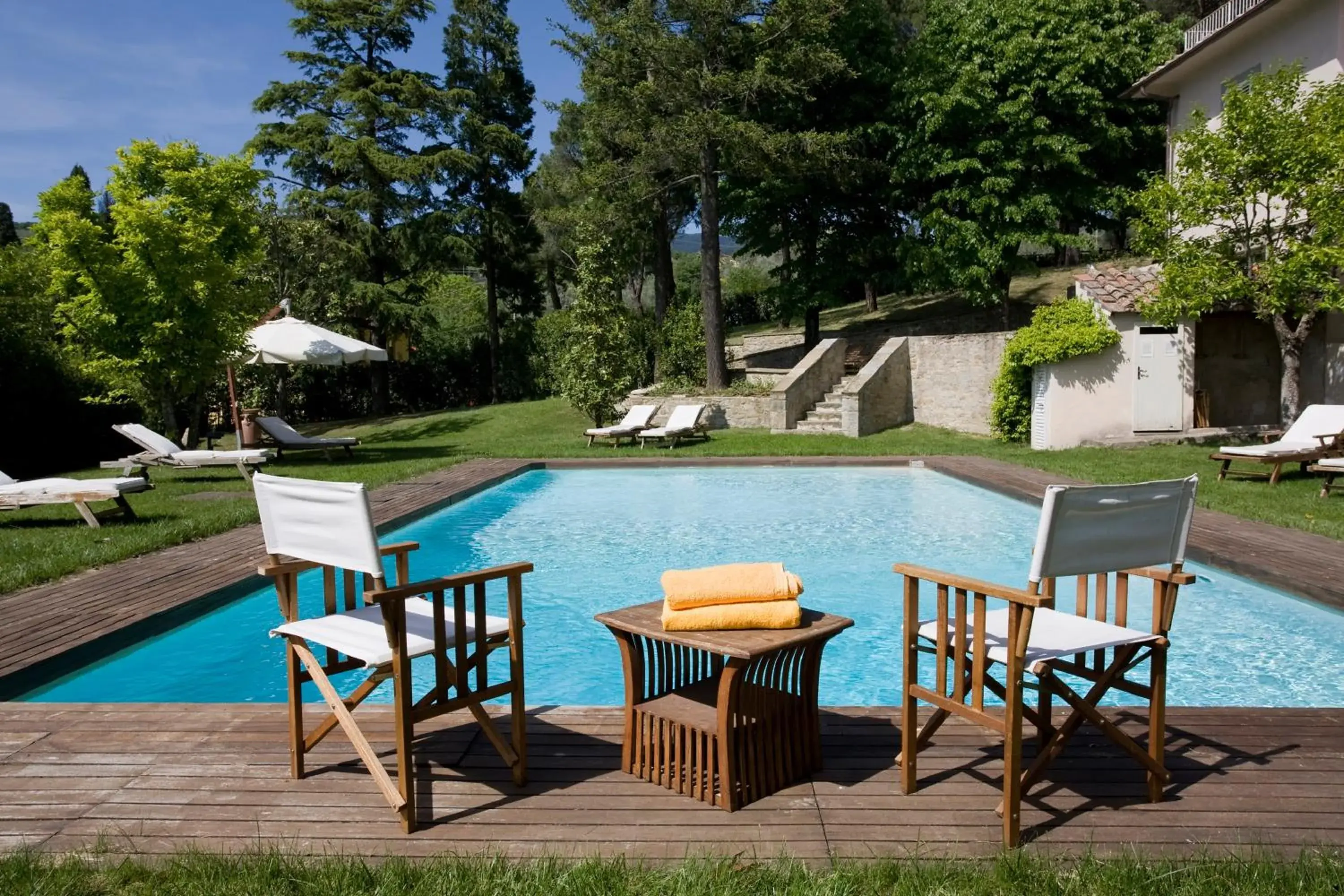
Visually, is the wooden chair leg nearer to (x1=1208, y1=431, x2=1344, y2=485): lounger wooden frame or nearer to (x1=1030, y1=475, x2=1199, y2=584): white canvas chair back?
(x1=1030, y1=475, x2=1199, y2=584): white canvas chair back

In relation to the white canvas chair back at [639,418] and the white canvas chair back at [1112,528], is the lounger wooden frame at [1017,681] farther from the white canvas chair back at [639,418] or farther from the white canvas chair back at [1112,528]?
the white canvas chair back at [639,418]

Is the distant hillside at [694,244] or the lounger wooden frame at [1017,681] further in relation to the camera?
the distant hillside at [694,244]

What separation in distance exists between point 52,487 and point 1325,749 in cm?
996

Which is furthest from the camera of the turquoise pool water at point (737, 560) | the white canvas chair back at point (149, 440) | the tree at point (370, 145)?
the tree at point (370, 145)

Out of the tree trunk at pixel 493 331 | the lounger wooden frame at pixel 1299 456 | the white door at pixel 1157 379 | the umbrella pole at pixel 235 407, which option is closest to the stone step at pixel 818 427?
the white door at pixel 1157 379

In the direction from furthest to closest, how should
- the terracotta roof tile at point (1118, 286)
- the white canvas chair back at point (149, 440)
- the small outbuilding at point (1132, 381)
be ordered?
the small outbuilding at point (1132, 381) < the terracotta roof tile at point (1118, 286) < the white canvas chair back at point (149, 440)

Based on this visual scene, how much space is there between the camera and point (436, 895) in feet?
7.61

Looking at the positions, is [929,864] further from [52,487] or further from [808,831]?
[52,487]

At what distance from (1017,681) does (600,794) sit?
1.37 metres

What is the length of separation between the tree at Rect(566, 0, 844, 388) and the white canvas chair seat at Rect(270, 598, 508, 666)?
16.4m

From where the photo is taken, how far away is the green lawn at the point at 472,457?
25.8ft

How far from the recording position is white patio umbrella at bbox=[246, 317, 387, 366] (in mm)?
15125

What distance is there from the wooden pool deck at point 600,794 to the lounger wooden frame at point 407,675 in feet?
0.42

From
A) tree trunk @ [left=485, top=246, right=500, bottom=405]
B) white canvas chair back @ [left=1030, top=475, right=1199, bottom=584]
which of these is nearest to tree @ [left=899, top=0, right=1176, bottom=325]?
tree trunk @ [left=485, top=246, right=500, bottom=405]
